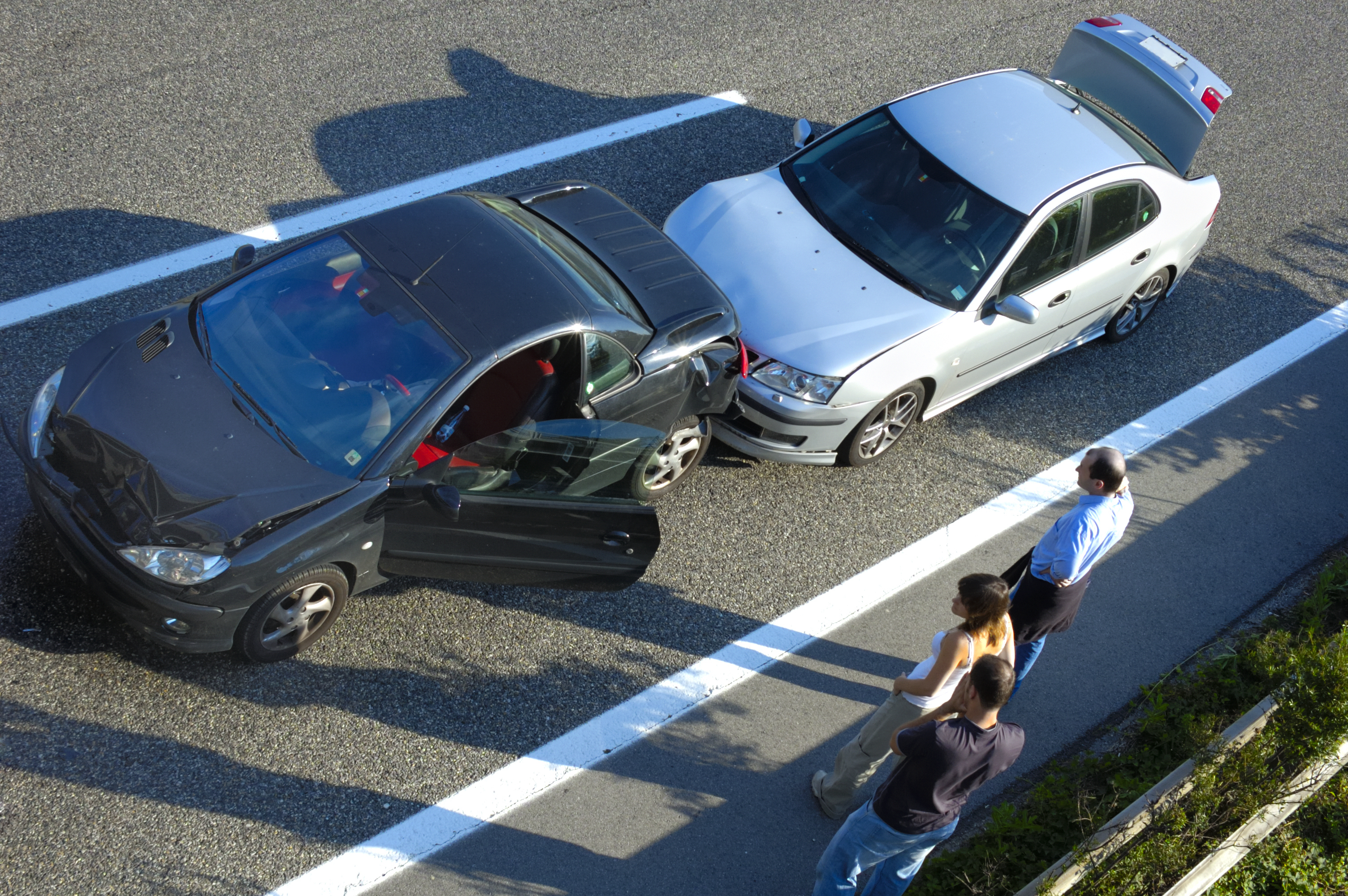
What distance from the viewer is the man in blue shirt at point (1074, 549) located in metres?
4.82

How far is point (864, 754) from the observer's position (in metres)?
4.62

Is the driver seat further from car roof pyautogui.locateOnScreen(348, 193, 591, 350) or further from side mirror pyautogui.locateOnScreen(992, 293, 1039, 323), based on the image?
side mirror pyautogui.locateOnScreen(992, 293, 1039, 323)

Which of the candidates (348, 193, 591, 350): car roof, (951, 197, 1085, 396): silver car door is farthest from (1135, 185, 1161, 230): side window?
(348, 193, 591, 350): car roof

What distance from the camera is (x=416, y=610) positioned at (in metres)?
5.35

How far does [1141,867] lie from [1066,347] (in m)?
4.05

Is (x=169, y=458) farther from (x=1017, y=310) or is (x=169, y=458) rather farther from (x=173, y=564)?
(x=1017, y=310)

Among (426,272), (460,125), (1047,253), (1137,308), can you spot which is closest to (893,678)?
(1047,253)

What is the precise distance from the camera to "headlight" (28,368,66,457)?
4.70 meters

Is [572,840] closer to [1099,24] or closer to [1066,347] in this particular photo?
[1066,347]

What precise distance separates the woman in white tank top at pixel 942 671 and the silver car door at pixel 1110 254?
341 centimetres

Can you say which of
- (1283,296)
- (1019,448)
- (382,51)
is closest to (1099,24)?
(1283,296)

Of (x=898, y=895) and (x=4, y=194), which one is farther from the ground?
(x=4, y=194)

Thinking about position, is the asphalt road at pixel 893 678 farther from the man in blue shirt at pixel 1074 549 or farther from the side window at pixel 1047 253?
the side window at pixel 1047 253

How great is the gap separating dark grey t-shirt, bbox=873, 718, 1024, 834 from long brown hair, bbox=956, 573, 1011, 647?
442 mm
